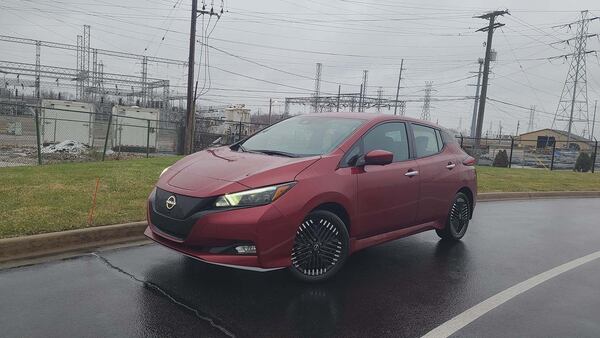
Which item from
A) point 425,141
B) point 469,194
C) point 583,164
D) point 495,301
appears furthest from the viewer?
point 583,164

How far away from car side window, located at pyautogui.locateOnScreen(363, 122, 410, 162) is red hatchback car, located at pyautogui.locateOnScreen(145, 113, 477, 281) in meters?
0.01

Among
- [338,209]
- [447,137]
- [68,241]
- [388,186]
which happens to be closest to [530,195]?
[447,137]

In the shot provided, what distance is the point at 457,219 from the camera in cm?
658

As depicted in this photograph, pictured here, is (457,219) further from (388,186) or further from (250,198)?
(250,198)

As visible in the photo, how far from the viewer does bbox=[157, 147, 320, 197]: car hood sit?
406 centimetres

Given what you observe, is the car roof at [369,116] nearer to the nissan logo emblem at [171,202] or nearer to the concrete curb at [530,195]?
the nissan logo emblem at [171,202]

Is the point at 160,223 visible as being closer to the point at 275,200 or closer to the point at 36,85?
the point at 275,200

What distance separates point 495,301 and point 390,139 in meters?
2.06

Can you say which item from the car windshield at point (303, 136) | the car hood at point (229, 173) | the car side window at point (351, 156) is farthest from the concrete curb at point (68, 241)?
the car side window at point (351, 156)

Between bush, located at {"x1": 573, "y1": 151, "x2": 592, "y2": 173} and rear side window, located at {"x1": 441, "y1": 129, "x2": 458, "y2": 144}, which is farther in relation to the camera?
bush, located at {"x1": 573, "y1": 151, "x2": 592, "y2": 173}

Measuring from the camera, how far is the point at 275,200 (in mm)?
4035

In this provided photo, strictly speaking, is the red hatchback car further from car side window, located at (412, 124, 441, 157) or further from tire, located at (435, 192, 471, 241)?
tire, located at (435, 192, 471, 241)

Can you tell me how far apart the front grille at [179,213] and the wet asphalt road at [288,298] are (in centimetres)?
55

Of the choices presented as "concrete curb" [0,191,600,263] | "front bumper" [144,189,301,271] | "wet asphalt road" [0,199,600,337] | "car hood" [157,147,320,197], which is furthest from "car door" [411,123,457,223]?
"concrete curb" [0,191,600,263]
